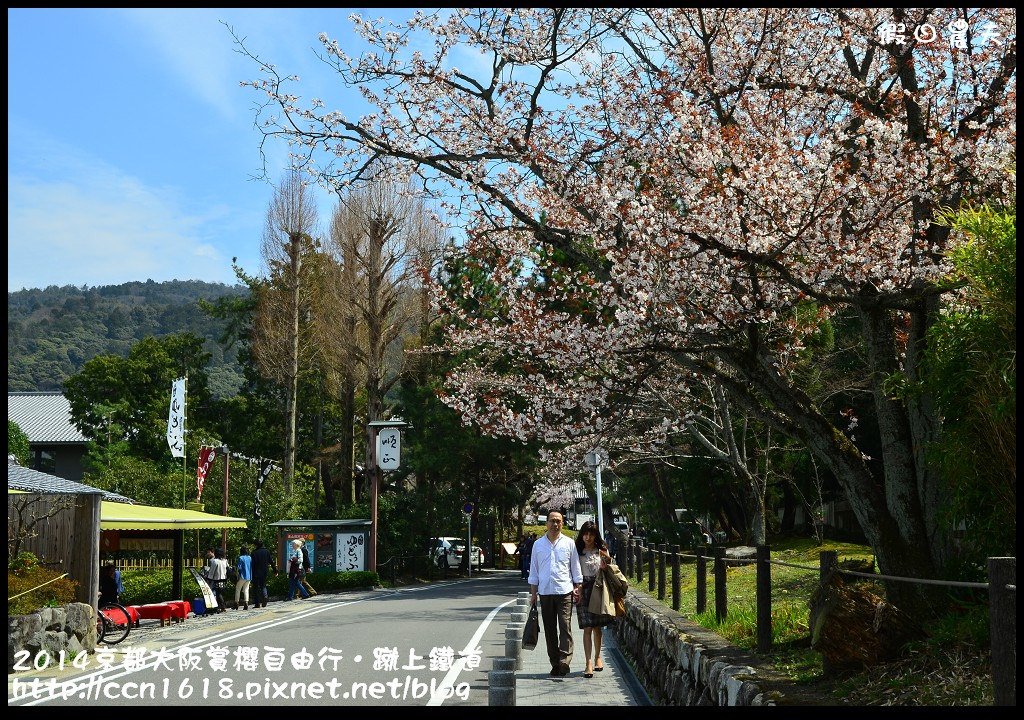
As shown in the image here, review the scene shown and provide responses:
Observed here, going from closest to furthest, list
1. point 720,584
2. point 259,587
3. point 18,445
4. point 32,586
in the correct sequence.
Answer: point 720,584 → point 32,586 → point 259,587 → point 18,445

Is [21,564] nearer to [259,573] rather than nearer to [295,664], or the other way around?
[295,664]

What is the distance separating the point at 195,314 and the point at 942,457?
129m

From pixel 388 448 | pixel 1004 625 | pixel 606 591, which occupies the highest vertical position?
pixel 388 448

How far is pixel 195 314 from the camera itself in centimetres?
12794

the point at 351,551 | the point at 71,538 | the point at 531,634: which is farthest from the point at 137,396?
the point at 531,634

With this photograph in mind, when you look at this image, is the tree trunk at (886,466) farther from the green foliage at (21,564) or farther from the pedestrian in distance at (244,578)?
the pedestrian in distance at (244,578)

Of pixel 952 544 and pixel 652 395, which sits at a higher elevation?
pixel 652 395

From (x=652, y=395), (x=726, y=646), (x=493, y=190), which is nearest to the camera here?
(x=726, y=646)

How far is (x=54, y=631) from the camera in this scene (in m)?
14.2

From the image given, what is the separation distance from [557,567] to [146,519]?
464 inches

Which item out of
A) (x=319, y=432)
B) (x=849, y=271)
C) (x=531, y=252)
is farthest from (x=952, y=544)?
(x=319, y=432)

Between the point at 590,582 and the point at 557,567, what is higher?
the point at 557,567
